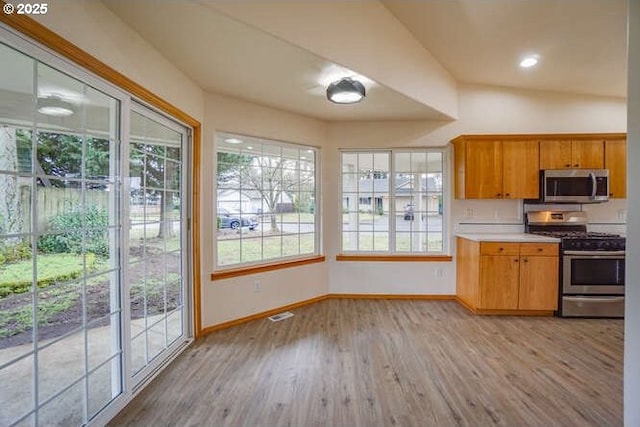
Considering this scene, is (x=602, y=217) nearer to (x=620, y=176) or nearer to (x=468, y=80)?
(x=620, y=176)

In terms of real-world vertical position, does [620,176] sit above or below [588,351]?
above

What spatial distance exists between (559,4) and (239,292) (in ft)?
12.3

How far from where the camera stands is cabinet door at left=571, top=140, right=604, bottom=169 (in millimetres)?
3801

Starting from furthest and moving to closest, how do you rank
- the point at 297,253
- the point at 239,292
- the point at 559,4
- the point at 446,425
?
the point at 297,253 < the point at 239,292 < the point at 559,4 < the point at 446,425

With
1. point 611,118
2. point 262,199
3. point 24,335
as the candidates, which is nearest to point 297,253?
point 262,199

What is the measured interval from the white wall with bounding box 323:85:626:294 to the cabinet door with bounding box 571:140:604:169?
0.39 m

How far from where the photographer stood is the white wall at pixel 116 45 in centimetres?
154

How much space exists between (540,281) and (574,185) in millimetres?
1227

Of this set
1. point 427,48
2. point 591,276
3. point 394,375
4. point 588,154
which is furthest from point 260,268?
point 588,154

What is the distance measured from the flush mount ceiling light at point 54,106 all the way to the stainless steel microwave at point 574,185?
4492mm

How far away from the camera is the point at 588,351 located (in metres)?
2.76

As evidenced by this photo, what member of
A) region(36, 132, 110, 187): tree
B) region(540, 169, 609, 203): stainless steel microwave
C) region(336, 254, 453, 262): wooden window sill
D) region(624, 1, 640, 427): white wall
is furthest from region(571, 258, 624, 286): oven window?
region(36, 132, 110, 187): tree

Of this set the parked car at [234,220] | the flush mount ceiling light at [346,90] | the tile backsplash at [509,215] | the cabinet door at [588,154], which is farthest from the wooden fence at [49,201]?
the cabinet door at [588,154]

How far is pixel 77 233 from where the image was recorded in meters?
1.73
